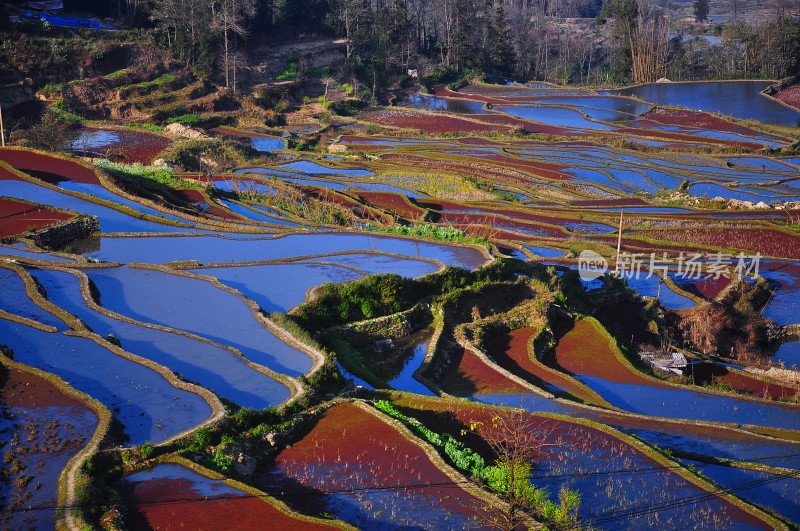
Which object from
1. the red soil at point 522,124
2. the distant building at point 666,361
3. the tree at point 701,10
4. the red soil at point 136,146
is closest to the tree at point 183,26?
the red soil at point 136,146

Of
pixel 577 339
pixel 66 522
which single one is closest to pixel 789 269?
pixel 577 339

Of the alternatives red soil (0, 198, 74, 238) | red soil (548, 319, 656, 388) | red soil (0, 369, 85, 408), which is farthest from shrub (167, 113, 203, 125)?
red soil (0, 369, 85, 408)

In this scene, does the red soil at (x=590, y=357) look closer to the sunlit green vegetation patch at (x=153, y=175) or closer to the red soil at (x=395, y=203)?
the red soil at (x=395, y=203)

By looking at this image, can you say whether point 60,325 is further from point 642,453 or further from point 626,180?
point 626,180

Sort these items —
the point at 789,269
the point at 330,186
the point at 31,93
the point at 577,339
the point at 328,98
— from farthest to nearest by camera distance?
the point at 328,98, the point at 31,93, the point at 330,186, the point at 789,269, the point at 577,339

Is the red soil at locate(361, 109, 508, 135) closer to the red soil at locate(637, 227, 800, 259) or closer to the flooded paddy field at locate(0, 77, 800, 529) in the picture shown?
the flooded paddy field at locate(0, 77, 800, 529)

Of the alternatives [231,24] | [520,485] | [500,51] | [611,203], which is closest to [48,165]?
[611,203]

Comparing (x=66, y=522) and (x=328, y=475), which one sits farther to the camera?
(x=328, y=475)
